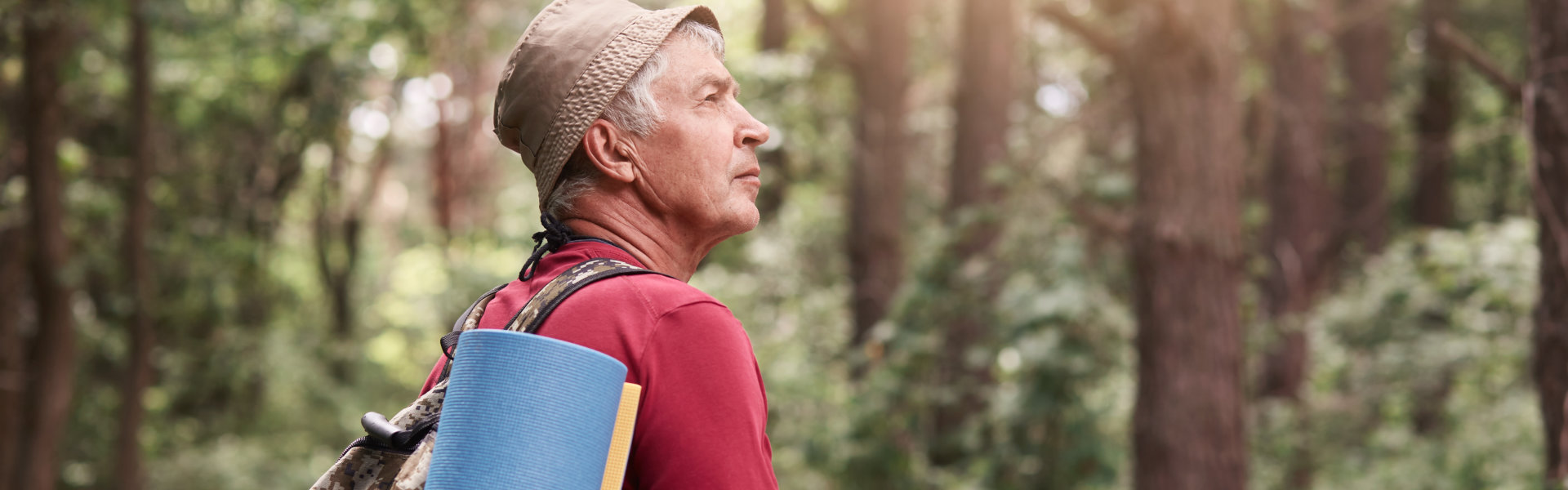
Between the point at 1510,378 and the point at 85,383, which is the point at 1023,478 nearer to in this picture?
the point at 1510,378

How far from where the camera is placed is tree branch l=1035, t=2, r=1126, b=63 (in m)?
5.41

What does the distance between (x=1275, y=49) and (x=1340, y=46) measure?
286cm

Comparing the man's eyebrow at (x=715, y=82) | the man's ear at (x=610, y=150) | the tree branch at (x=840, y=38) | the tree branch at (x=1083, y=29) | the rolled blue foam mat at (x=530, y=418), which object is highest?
the tree branch at (x=840, y=38)

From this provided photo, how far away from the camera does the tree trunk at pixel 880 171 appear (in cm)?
1182

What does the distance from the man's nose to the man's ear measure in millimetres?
148

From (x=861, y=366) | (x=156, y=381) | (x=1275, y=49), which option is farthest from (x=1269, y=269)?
(x=156, y=381)

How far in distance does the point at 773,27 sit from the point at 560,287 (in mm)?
11235

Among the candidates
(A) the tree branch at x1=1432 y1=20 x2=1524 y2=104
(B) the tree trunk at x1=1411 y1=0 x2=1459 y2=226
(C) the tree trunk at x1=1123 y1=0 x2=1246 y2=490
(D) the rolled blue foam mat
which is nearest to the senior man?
(D) the rolled blue foam mat

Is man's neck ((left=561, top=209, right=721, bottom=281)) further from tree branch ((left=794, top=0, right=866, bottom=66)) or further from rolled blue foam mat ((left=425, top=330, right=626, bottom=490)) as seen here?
tree branch ((left=794, top=0, right=866, bottom=66))

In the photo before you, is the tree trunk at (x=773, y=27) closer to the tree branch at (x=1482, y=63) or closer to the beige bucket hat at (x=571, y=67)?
the tree branch at (x=1482, y=63)

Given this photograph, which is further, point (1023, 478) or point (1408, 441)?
point (1408, 441)

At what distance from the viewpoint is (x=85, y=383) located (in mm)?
13883

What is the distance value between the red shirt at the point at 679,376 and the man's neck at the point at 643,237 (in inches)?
7.3

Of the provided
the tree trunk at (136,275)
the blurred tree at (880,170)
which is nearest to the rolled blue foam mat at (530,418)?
the tree trunk at (136,275)
